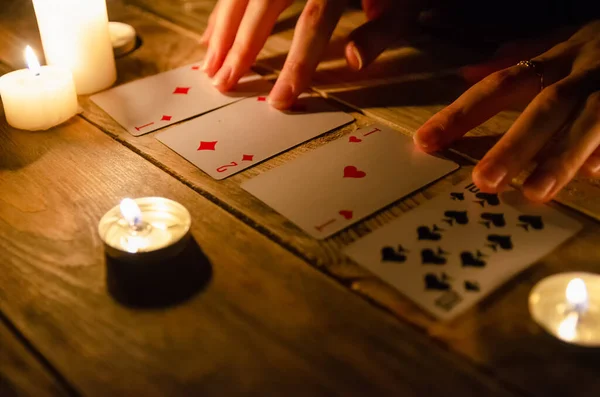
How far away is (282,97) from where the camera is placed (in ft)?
3.56

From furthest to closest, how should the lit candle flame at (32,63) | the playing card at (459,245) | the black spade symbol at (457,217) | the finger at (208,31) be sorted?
1. the finger at (208,31)
2. the lit candle flame at (32,63)
3. the black spade symbol at (457,217)
4. the playing card at (459,245)

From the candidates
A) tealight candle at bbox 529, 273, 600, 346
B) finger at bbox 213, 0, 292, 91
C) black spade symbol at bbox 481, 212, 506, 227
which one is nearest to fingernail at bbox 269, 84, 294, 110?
finger at bbox 213, 0, 292, 91

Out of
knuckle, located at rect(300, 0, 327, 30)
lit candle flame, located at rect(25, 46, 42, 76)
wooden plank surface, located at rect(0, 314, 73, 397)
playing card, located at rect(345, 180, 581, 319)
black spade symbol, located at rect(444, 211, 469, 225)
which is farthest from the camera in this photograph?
knuckle, located at rect(300, 0, 327, 30)

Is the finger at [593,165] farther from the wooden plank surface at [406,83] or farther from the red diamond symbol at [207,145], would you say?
the red diamond symbol at [207,145]

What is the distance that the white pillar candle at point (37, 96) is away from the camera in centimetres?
100

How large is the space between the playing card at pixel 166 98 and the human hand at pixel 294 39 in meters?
0.03

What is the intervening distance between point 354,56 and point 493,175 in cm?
45

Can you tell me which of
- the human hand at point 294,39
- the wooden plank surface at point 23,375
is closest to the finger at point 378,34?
the human hand at point 294,39

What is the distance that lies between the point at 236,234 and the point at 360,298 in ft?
0.64

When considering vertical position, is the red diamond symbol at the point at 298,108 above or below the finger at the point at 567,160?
below

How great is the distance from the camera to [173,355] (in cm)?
63

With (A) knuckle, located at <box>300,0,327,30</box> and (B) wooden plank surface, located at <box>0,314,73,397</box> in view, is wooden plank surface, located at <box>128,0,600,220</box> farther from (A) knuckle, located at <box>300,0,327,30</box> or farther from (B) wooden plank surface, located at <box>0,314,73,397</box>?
(B) wooden plank surface, located at <box>0,314,73,397</box>

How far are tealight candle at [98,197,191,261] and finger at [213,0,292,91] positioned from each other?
1.42ft

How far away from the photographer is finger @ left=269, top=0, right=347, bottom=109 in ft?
3.58
